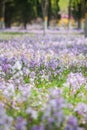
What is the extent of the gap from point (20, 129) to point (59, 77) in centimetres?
545

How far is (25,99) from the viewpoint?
4.86 meters

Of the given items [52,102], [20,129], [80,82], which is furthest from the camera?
[80,82]

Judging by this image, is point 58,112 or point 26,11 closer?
point 58,112

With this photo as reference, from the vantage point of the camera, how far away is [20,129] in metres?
3.75

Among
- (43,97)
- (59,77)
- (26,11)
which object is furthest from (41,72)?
(26,11)

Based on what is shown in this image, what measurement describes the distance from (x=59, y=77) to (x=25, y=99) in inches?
171

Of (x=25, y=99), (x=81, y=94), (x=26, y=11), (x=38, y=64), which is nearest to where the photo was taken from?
(x=25, y=99)

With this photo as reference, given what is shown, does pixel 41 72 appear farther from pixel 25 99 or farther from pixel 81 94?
pixel 25 99

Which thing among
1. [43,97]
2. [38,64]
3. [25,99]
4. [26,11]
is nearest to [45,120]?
[25,99]

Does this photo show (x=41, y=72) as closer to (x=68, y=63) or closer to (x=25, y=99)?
(x=68, y=63)

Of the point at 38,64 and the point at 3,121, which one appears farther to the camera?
the point at 38,64

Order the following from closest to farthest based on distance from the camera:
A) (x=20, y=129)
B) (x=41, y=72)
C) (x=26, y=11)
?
(x=20, y=129)
(x=41, y=72)
(x=26, y=11)

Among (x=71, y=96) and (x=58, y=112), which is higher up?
(x=58, y=112)

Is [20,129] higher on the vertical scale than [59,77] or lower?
higher
